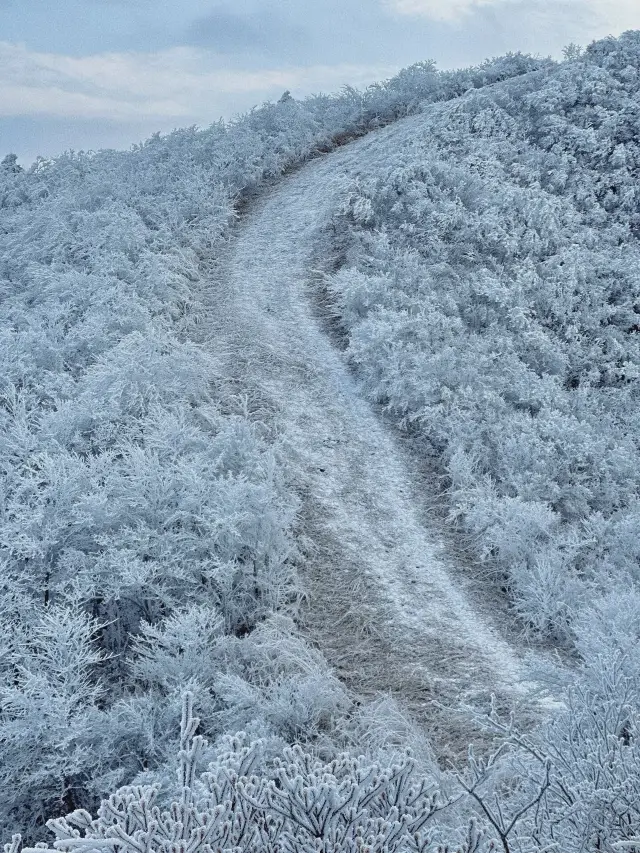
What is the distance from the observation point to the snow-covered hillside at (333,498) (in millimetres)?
4707

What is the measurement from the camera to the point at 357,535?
9.93 m

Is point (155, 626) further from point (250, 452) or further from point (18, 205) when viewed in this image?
point (18, 205)

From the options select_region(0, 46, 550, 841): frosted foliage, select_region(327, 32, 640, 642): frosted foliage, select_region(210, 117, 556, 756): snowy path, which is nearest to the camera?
select_region(0, 46, 550, 841): frosted foliage

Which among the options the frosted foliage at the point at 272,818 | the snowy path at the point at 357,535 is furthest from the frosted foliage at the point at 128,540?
the frosted foliage at the point at 272,818

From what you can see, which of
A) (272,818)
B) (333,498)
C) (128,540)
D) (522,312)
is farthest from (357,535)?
(522,312)

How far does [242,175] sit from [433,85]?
957cm

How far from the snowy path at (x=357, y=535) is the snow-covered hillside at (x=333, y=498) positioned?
0.16ft

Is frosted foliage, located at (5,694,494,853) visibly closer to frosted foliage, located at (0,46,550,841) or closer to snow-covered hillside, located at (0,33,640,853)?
snow-covered hillside, located at (0,33,640,853)

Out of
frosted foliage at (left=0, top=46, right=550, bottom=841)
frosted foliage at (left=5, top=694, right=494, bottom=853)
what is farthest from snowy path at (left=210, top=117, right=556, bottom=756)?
frosted foliage at (left=5, top=694, right=494, bottom=853)

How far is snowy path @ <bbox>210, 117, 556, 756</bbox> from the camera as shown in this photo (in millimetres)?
7926

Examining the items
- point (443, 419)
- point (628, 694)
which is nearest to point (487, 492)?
point (443, 419)

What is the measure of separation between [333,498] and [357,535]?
805mm

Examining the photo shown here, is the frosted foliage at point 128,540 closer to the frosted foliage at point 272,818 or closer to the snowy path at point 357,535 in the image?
the snowy path at point 357,535

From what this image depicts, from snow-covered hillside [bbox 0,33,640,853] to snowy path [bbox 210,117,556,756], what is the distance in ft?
0.16
